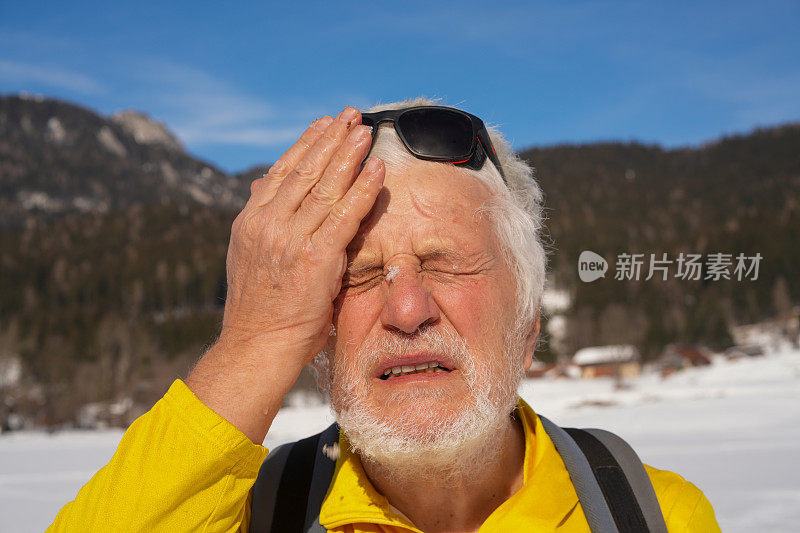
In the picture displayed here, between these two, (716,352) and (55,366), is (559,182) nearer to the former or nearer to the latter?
(716,352)

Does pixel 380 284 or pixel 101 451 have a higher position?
pixel 380 284

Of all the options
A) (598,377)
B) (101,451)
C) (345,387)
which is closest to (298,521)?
(345,387)

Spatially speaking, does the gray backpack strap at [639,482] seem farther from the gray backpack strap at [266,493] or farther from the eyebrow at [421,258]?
the gray backpack strap at [266,493]

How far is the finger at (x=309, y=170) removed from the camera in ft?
4.46

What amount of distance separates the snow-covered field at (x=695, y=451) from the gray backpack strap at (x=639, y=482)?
0.32 m

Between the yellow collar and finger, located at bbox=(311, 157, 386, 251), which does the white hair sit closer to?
finger, located at bbox=(311, 157, 386, 251)

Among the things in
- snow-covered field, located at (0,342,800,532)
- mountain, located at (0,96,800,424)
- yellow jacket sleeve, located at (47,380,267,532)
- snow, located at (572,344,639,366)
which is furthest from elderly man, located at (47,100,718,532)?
snow, located at (572,344,639,366)

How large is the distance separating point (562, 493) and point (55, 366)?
58075mm

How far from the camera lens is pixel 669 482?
1648 millimetres

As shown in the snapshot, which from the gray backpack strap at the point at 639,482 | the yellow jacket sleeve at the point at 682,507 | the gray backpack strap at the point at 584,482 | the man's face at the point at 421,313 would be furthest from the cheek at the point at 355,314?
the yellow jacket sleeve at the point at 682,507

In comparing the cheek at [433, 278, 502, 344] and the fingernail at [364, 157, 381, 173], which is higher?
the fingernail at [364, 157, 381, 173]

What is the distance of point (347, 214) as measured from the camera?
1.35 meters

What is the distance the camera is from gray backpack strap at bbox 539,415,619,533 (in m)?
1.48

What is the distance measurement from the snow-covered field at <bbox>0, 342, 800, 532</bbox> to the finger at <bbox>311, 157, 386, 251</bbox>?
79 cm
